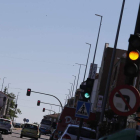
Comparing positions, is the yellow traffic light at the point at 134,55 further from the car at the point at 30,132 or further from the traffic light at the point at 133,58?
the car at the point at 30,132

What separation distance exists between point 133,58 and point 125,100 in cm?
96

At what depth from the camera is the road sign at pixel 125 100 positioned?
12648mm

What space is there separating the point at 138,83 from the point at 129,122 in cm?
523

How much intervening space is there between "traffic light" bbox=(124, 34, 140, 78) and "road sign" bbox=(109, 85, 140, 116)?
0.32 metres

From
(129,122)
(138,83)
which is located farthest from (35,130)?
(138,83)

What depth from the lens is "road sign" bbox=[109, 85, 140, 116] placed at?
12.6m

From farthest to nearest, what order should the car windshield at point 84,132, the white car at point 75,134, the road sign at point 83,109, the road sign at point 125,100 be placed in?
the road sign at point 83,109
the car windshield at point 84,132
the white car at point 75,134
the road sign at point 125,100

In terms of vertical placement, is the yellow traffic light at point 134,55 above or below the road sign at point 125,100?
above

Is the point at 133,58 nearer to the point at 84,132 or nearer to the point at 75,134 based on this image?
the point at 75,134

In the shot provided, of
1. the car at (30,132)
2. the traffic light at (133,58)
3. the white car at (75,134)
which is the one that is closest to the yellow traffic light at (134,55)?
the traffic light at (133,58)

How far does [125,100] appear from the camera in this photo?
12812mm

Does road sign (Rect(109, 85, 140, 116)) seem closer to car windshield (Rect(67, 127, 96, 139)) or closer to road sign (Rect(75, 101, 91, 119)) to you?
car windshield (Rect(67, 127, 96, 139))

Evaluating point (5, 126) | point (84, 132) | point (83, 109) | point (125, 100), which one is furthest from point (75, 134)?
point (5, 126)

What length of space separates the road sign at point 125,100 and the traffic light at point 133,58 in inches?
12.7
